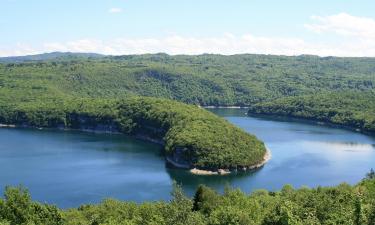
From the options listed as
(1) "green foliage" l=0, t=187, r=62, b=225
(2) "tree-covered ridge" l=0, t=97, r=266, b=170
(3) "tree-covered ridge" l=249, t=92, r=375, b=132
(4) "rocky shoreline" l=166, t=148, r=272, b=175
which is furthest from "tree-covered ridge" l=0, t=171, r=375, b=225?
(3) "tree-covered ridge" l=249, t=92, r=375, b=132

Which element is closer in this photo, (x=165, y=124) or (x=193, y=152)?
(x=193, y=152)

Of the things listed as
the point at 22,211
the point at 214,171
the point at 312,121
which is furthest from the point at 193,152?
the point at 312,121

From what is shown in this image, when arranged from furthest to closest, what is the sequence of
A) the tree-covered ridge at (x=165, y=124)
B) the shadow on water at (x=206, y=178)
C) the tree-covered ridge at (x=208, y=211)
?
the tree-covered ridge at (x=165, y=124) < the shadow on water at (x=206, y=178) < the tree-covered ridge at (x=208, y=211)

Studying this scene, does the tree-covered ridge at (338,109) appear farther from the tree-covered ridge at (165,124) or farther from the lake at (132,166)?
the tree-covered ridge at (165,124)

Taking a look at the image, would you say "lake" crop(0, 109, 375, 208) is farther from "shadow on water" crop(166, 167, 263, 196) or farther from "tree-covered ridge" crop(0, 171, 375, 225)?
"tree-covered ridge" crop(0, 171, 375, 225)

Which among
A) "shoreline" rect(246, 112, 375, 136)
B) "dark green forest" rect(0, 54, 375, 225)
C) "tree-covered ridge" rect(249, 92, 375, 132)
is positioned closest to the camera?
"dark green forest" rect(0, 54, 375, 225)

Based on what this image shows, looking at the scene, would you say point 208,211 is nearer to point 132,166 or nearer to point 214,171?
point 214,171

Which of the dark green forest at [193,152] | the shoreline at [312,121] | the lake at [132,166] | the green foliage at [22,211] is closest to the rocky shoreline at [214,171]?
the dark green forest at [193,152]
